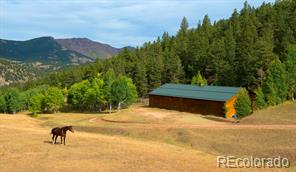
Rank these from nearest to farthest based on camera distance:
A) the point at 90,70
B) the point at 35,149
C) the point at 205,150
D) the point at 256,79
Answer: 1. the point at 35,149
2. the point at 205,150
3. the point at 256,79
4. the point at 90,70

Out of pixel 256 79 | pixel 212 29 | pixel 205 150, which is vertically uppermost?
pixel 212 29

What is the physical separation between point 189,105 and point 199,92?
12.8ft

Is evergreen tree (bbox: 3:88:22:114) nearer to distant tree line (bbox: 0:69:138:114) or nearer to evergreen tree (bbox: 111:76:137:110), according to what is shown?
distant tree line (bbox: 0:69:138:114)

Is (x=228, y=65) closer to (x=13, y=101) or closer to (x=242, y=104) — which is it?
(x=242, y=104)

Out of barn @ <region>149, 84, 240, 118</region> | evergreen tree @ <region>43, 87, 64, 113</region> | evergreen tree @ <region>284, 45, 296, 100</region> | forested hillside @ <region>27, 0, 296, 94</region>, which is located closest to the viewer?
evergreen tree @ <region>284, 45, 296, 100</region>

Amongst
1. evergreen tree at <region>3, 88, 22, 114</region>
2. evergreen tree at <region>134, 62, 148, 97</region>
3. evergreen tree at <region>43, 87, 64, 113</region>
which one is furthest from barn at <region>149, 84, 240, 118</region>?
evergreen tree at <region>3, 88, 22, 114</region>

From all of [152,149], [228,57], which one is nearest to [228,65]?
[228,57]

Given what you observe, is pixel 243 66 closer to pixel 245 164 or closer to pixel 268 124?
pixel 268 124

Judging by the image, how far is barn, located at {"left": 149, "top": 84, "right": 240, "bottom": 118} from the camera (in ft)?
241

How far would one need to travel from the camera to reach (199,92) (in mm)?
81250

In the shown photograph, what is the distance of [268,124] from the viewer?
163 ft

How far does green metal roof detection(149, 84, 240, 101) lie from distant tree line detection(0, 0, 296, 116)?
669 cm

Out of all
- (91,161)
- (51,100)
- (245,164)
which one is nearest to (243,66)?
(51,100)

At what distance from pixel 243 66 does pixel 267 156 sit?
66359mm
